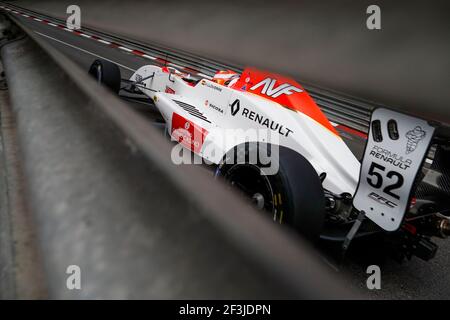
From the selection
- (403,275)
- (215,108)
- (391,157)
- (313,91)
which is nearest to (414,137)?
(391,157)

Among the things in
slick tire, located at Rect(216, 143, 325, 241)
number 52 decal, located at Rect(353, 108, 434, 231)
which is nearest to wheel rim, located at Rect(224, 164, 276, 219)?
slick tire, located at Rect(216, 143, 325, 241)

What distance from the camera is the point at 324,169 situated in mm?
2688

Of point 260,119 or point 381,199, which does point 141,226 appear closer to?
point 381,199

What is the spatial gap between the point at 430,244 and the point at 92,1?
3.22 metres

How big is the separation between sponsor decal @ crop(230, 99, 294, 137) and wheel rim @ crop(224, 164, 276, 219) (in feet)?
2.24

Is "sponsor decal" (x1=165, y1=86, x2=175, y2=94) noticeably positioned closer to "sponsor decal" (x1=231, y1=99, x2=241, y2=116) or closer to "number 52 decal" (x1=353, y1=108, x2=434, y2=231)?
"sponsor decal" (x1=231, y1=99, x2=241, y2=116)

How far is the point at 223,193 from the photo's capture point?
51cm

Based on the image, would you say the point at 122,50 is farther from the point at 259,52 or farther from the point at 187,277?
the point at 187,277

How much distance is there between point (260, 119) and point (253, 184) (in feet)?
3.04

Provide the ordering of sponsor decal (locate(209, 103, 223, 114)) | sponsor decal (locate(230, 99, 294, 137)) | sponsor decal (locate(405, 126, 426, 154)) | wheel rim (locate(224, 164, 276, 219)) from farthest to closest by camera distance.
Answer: sponsor decal (locate(209, 103, 223, 114)), sponsor decal (locate(230, 99, 294, 137)), wheel rim (locate(224, 164, 276, 219)), sponsor decal (locate(405, 126, 426, 154))

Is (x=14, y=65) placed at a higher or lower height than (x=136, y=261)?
higher

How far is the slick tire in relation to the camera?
1.99 metres

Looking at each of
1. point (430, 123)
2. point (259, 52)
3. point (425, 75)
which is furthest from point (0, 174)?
point (430, 123)

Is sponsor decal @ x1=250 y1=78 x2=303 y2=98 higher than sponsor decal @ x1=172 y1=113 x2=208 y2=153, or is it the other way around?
sponsor decal @ x1=250 y1=78 x2=303 y2=98
